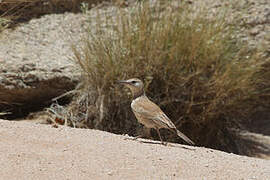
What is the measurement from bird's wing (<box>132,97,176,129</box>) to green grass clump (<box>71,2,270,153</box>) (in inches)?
51.5

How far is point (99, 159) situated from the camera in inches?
167

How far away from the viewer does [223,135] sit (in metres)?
8.10

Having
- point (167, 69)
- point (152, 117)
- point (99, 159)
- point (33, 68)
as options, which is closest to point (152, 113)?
point (152, 117)

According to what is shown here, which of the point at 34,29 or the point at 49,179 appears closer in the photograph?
the point at 49,179

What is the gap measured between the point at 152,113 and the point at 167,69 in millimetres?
1851

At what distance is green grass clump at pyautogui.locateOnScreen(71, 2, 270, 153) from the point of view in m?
7.16

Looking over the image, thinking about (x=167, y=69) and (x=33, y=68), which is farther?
(x=33, y=68)

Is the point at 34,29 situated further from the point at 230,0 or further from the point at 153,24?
the point at 230,0

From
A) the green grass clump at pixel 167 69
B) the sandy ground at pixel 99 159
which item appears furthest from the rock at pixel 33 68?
the sandy ground at pixel 99 159

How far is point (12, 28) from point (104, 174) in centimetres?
541

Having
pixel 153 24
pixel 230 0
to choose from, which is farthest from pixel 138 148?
pixel 230 0

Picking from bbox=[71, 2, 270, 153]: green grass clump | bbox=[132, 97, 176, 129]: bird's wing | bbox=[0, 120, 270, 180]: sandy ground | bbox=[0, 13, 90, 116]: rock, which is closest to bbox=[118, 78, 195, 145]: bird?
bbox=[132, 97, 176, 129]: bird's wing

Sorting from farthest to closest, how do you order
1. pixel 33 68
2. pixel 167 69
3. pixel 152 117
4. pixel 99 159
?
1. pixel 33 68
2. pixel 167 69
3. pixel 152 117
4. pixel 99 159

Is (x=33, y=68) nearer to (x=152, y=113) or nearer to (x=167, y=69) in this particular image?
(x=167, y=69)
